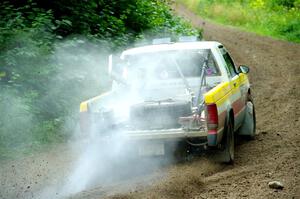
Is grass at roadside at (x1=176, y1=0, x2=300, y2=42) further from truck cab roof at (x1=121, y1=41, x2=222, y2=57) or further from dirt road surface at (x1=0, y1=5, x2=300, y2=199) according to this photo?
truck cab roof at (x1=121, y1=41, x2=222, y2=57)

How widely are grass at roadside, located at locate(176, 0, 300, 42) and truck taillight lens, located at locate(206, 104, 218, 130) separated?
63.7 ft

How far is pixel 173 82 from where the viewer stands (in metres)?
9.62

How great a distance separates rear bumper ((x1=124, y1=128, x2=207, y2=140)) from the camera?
317 inches

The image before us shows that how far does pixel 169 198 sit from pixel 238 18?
93.8 ft

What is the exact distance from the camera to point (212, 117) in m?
7.95

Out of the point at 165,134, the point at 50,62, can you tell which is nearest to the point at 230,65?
A: the point at 165,134

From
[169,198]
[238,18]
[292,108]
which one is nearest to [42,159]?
[169,198]

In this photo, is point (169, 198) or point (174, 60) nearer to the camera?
point (169, 198)

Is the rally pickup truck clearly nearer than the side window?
Yes

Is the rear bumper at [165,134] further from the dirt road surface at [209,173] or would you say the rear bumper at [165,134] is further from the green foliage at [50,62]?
the green foliage at [50,62]

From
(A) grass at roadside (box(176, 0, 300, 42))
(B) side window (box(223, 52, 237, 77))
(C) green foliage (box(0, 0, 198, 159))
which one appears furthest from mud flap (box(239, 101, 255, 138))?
(A) grass at roadside (box(176, 0, 300, 42))

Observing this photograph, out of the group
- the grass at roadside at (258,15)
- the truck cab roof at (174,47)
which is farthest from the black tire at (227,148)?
the grass at roadside at (258,15)

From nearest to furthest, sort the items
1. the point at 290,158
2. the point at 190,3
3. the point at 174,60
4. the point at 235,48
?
the point at 290,158, the point at 174,60, the point at 235,48, the point at 190,3

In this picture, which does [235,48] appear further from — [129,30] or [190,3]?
[190,3]
